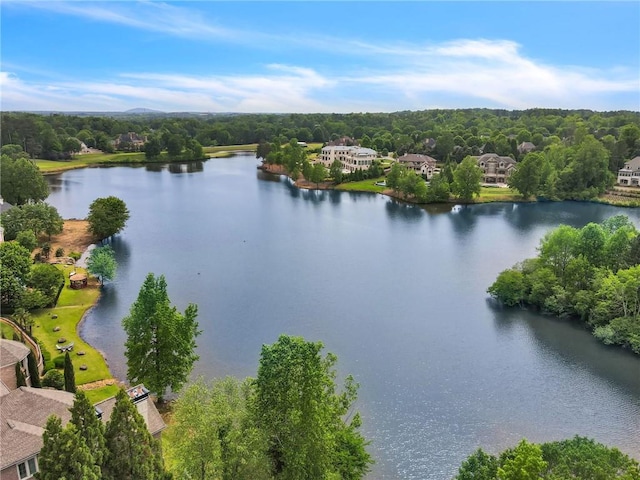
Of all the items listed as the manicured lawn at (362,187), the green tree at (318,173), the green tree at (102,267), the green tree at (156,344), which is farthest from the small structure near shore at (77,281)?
the manicured lawn at (362,187)

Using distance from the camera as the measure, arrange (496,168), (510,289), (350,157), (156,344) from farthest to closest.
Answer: (350,157)
(496,168)
(510,289)
(156,344)

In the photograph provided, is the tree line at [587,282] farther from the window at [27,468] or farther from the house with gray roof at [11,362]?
the window at [27,468]

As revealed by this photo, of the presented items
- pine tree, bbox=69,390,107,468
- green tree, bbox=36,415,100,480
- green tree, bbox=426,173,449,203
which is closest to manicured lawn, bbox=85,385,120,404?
pine tree, bbox=69,390,107,468

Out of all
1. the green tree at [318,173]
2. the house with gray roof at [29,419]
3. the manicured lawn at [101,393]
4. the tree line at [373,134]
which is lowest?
the manicured lawn at [101,393]

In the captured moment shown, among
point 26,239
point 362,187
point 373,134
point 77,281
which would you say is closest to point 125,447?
point 77,281

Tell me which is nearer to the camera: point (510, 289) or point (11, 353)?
point (11, 353)

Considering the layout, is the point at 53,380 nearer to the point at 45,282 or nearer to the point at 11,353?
the point at 11,353
